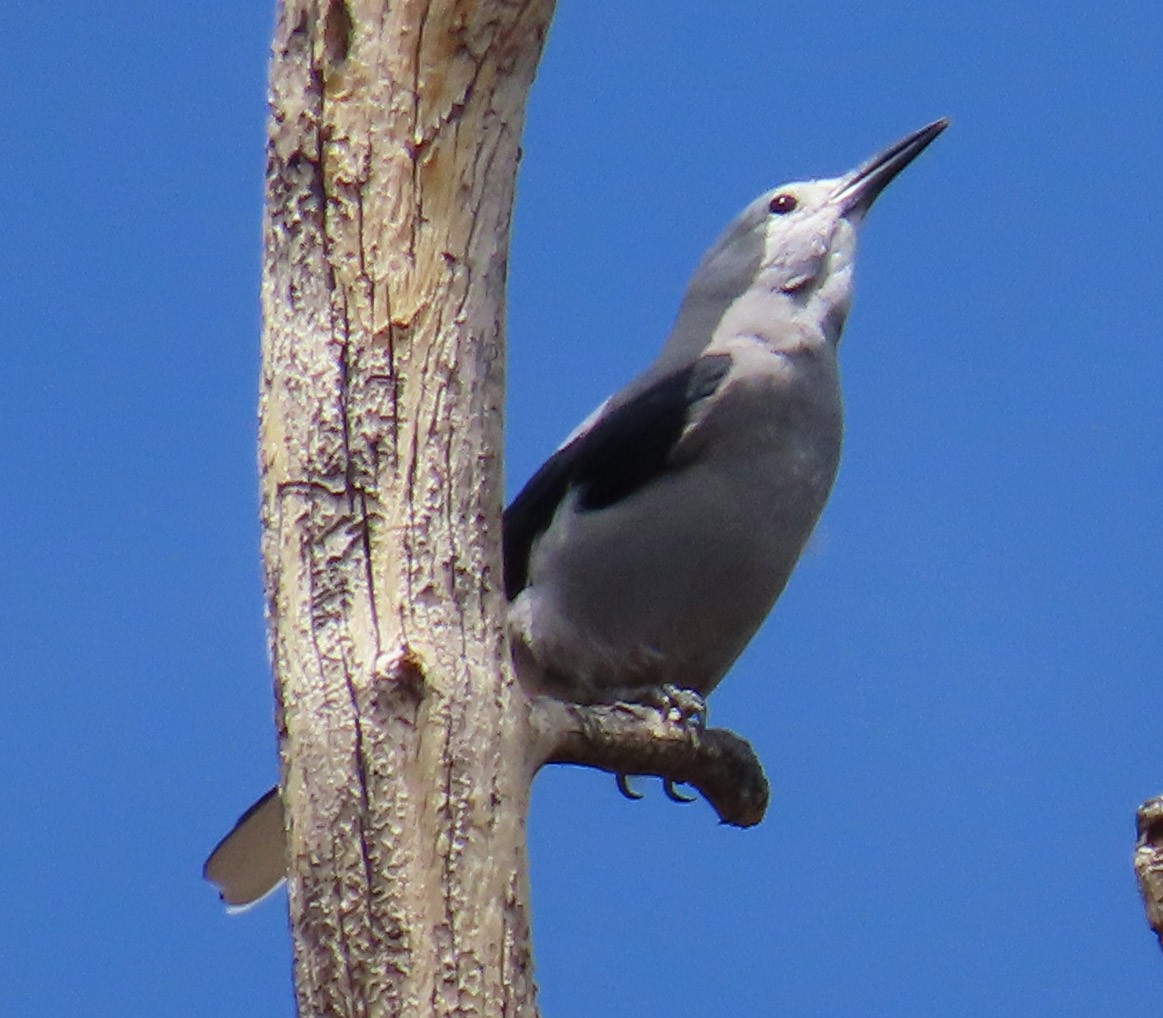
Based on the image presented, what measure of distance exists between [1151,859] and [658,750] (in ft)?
3.79

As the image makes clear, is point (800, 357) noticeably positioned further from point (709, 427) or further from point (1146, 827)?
point (1146, 827)

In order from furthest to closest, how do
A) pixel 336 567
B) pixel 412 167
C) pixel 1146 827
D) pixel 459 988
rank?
1. pixel 412 167
2. pixel 336 567
3. pixel 459 988
4. pixel 1146 827

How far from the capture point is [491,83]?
3562 millimetres

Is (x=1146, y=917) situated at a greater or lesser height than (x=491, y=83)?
lesser

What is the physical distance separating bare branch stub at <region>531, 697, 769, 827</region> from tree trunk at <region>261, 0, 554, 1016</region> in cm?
14

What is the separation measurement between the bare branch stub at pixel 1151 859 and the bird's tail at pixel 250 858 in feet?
7.16

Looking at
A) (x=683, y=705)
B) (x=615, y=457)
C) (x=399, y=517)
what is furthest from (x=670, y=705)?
(x=399, y=517)

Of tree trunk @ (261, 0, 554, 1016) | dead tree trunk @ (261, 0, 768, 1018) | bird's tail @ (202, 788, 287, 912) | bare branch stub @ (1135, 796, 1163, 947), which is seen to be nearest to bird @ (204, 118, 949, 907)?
bird's tail @ (202, 788, 287, 912)

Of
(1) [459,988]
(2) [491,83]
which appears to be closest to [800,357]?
(2) [491,83]

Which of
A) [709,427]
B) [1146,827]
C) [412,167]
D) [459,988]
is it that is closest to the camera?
[1146,827]

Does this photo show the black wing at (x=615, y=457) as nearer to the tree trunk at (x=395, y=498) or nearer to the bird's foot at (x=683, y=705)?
the bird's foot at (x=683, y=705)

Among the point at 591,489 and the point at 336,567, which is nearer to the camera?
the point at 336,567

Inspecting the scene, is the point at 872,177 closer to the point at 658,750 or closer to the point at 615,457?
the point at 615,457

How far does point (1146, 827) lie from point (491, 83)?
5.37 feet
